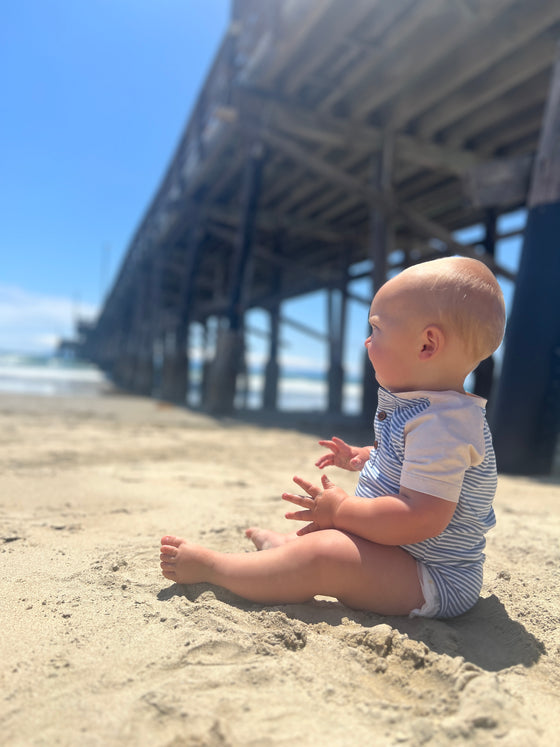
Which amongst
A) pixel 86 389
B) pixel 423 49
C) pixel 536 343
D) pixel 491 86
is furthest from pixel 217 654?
pixel 86 389

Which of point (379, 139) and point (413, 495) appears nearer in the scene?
point (413, 495)

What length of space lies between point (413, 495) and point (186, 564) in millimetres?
649

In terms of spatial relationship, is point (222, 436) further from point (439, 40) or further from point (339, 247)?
point (339, 247)

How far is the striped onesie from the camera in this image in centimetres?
124

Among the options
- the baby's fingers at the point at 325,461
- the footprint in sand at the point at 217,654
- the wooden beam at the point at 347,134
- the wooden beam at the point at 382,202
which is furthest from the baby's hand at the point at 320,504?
the wooden beam at the point at 347,134

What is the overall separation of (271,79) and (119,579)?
6296mm

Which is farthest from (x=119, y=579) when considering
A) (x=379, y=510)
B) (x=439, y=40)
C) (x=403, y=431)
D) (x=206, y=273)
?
(x=206, y=273)

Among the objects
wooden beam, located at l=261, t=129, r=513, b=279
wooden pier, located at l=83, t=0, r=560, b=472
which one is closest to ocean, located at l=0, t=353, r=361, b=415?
wooden pier, located at l=83, t=0, r=560, b=472

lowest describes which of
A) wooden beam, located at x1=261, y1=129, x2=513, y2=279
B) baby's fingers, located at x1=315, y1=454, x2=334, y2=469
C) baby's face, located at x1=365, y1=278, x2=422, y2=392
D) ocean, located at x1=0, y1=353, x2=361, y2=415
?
ocean, located at x1=0, y1=353, x2=361, y2=415

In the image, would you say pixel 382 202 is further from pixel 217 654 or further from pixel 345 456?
pixel 217 654

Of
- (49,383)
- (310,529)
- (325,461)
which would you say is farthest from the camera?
(49,383)

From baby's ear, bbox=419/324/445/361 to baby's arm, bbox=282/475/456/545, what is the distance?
347 mm

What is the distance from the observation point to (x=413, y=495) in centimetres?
125

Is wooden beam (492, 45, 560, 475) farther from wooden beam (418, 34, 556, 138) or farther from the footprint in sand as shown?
the footprint in sand
